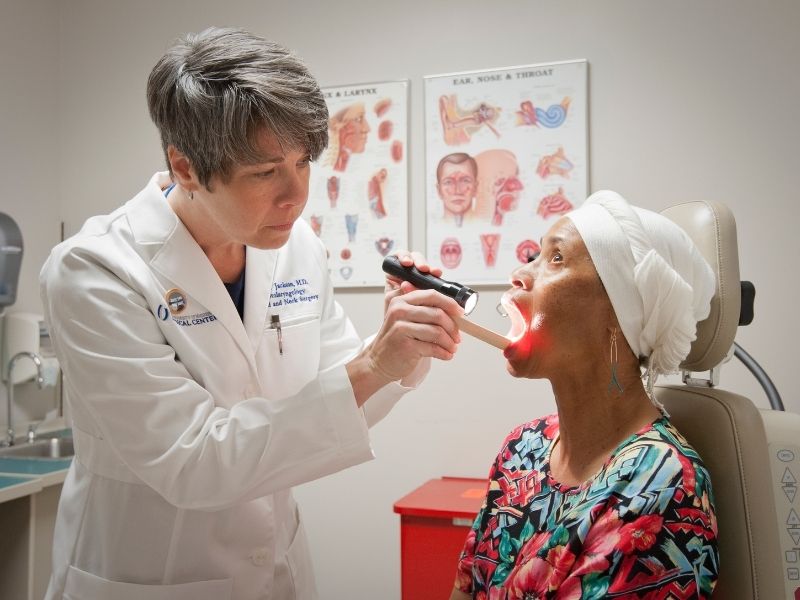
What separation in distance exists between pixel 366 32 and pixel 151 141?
1113 millimetres

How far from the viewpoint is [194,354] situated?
1.44 meters

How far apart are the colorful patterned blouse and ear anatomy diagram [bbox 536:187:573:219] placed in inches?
59.7

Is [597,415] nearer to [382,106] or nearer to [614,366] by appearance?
[614,366]

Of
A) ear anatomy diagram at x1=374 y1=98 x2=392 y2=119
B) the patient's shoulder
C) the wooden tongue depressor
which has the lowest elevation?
the patient's shoulder

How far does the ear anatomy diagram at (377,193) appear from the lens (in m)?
2.96

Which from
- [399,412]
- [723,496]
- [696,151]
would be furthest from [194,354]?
[696,151]

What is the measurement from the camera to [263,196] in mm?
1315

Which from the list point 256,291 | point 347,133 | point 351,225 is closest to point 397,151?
point 347,133

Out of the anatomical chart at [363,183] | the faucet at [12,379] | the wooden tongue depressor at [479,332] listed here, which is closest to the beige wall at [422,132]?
the anatomical chart at [363,183]

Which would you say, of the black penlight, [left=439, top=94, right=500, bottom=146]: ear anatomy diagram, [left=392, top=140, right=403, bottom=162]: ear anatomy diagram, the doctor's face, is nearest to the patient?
the black penlight

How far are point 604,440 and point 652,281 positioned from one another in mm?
309

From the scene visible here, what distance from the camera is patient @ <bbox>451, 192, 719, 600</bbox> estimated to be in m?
1.12

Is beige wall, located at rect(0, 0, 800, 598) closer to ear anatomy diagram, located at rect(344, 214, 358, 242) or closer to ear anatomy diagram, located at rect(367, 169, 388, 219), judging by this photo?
ear anatomy diagram, located at rect(367, 169, 388, 219)

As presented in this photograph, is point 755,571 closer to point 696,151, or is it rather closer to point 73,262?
point 73,262
